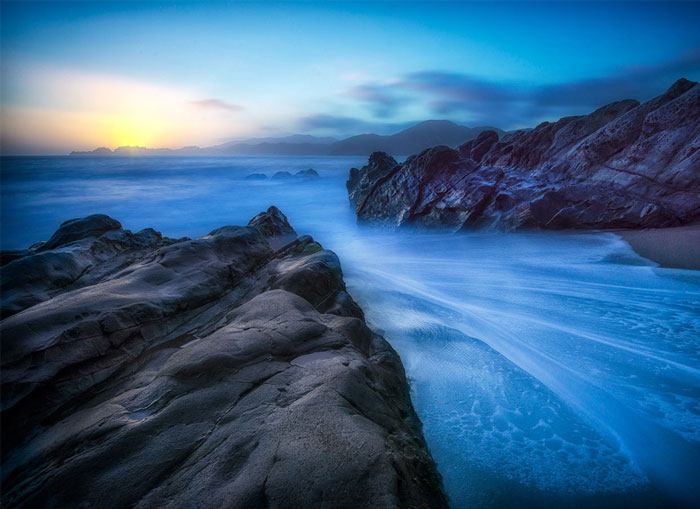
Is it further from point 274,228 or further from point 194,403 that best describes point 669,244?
point 274,228

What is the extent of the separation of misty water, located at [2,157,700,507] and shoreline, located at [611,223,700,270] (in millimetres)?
498

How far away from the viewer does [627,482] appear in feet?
10.9

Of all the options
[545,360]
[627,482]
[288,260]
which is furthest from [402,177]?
[627,482]

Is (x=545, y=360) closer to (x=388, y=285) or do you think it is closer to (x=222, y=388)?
(x=388, y=285)

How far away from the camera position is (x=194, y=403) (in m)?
2.81

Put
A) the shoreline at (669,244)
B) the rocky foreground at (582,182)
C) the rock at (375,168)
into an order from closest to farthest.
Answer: the shoreline at (669,244)
the rocky foreground at (582,182)
the rock at (375,168)

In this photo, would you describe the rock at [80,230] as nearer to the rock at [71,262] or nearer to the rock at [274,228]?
the rock at [71,262]

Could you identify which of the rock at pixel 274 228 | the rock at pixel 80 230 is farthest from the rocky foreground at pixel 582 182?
the rock at pixel 80 230

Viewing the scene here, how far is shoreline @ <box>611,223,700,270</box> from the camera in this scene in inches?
346

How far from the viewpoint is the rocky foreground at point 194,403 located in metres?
2.11

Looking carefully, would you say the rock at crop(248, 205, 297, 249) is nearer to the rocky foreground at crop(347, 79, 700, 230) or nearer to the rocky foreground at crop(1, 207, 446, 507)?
the rocky foreground at crop(347, 79, 700, 230)

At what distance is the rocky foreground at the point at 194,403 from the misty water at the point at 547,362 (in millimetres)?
1143

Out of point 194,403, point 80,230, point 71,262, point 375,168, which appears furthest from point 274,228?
point 375,168

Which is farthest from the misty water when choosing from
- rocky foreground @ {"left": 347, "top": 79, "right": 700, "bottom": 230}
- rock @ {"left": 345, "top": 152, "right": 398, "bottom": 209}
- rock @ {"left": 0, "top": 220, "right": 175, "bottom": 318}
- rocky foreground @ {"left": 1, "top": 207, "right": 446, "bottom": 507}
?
rock @ {"left": 345, "top": 152, "right": 398, "bottom": 209}
